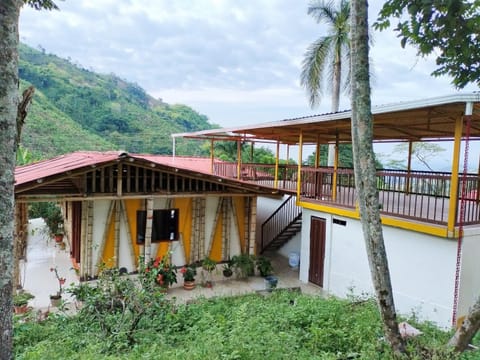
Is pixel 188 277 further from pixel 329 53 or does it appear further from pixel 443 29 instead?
pixel 329 53

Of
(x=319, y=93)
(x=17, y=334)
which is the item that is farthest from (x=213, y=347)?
(x=319, y=93)

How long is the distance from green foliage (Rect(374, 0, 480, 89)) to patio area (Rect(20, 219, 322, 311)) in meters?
5.57

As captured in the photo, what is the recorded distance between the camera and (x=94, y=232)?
26.6 ft

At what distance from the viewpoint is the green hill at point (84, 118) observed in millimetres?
26281

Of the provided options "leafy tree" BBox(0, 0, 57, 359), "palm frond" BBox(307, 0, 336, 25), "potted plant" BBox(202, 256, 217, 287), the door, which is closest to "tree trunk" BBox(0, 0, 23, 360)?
"leafy tree" BBox(0, 0, 57, 359)

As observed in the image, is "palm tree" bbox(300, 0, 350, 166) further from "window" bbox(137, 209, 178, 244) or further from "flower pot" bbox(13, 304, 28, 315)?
"flower pot" bbox(13, 304, 28, 315)

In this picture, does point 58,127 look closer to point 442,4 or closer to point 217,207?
point 217,207

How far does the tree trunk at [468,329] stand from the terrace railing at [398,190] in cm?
224

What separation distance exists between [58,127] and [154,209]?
74.0ft

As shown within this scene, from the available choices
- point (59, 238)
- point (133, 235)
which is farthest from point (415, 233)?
point (59, 238)

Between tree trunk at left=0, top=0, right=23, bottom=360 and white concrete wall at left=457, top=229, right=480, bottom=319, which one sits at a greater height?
tree trunk at left=0, top=0, right=23, bottom=360

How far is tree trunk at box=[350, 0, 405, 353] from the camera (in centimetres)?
414

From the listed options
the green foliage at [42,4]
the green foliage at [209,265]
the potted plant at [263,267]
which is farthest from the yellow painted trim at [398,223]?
the green foliage at [42,4]

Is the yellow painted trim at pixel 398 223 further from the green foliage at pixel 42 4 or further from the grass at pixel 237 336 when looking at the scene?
the green foliage at pixel 42 4
